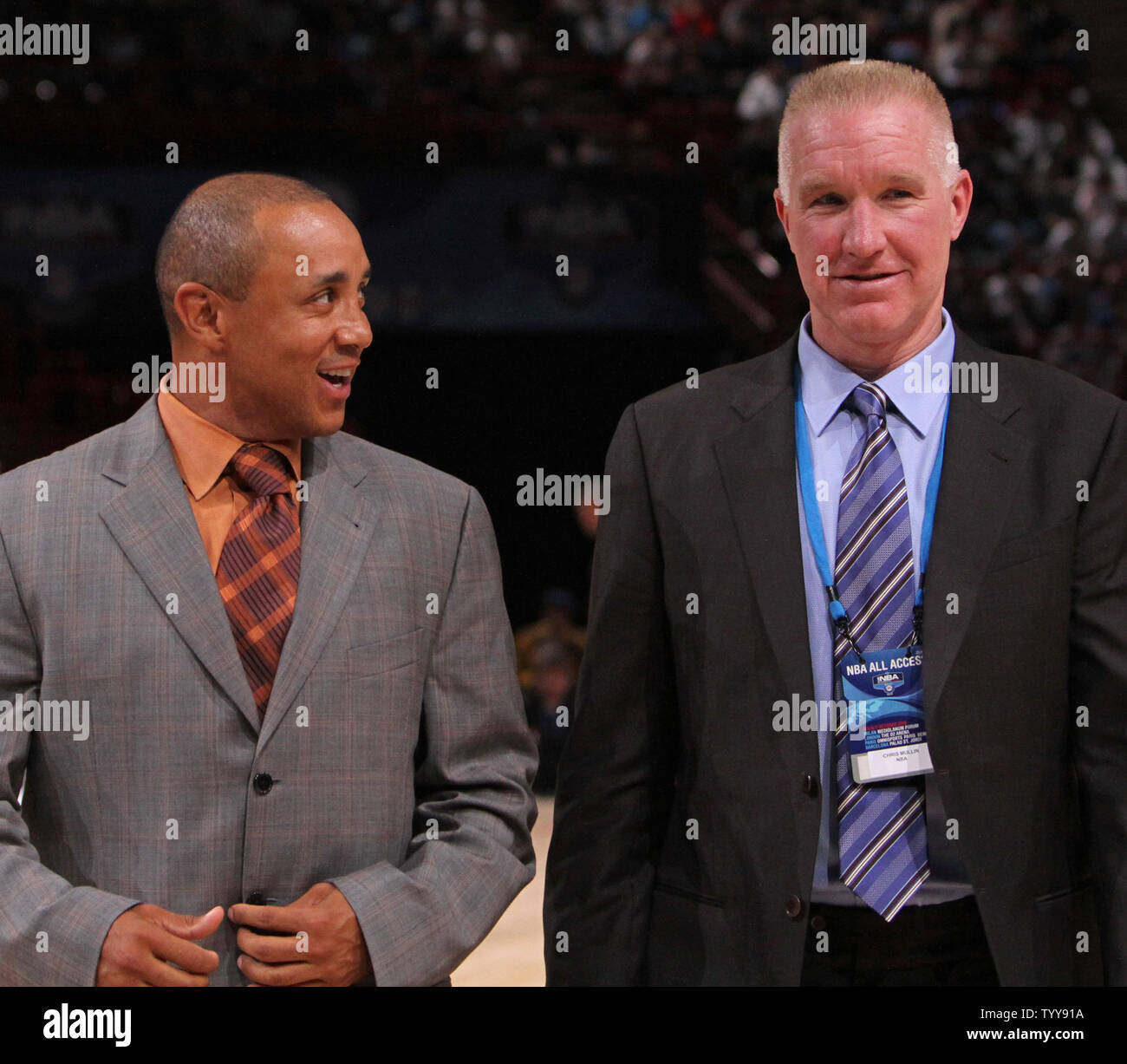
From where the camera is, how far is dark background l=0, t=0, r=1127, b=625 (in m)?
7.35

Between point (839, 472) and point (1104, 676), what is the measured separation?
38 cm

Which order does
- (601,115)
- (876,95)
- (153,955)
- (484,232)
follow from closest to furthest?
(153,955) < (876,95) < (484,232) < (601,115)

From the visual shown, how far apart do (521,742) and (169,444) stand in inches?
22.5

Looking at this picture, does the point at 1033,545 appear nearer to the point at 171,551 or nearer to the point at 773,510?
the point at 773,510

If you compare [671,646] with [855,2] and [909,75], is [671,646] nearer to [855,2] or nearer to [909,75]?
[909,75]

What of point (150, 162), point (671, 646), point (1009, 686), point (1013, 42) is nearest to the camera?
point (1009, 686)

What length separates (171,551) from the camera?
5.82 ft

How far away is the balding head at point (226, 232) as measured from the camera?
70.9 inches

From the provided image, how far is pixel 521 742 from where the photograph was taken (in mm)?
1874

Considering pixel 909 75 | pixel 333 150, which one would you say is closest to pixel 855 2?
pixel 333 150

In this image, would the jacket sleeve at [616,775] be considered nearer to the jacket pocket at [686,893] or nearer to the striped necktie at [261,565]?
the jacket pocket at [686,893]

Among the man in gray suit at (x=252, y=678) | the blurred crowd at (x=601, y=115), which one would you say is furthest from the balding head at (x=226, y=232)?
the blurred crowd at (x=601, y=115)

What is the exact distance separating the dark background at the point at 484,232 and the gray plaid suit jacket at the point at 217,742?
18.2 feet

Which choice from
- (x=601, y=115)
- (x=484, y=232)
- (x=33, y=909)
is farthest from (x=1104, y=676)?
(x=601, y=115)
